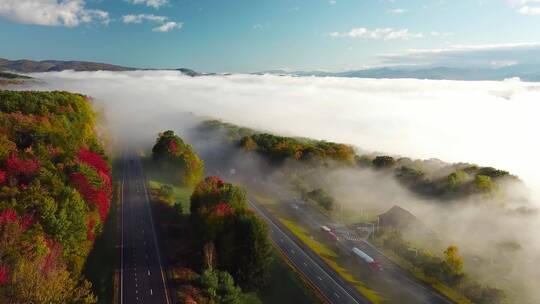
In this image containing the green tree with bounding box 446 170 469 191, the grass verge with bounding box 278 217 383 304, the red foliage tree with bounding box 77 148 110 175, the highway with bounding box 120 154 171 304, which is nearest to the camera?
the highway with bounding box 120 154 171 304

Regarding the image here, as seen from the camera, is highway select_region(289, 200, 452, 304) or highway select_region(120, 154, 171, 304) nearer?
highway select_region(120, 154, 171, 304)

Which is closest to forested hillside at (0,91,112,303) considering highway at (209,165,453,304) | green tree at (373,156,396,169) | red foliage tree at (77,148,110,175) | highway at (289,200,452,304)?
red foliage tree at (77,148,110,175)

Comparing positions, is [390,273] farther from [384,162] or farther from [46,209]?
[384,162]

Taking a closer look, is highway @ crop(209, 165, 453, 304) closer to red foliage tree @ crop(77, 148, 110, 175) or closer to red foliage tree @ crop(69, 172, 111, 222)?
red foliage tree @ crop(69, 172, 111, 222)

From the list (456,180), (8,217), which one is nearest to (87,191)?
(8,217)

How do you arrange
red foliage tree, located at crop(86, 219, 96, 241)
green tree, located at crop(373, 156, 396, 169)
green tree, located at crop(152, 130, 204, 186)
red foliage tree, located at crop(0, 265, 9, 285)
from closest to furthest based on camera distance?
red foliage tree, located at crop(0, 265, 9, 285) → red foliage tree, located at crop(86, 219, 96, 241) → green tree, located at crop(152, 130, 204, 186) → green tree, located at crop(373, 156, 396, 169)

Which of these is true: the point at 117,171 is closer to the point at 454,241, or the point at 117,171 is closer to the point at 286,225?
the point at 286,225

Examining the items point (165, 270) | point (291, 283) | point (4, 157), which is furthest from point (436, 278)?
point (4, 157)
